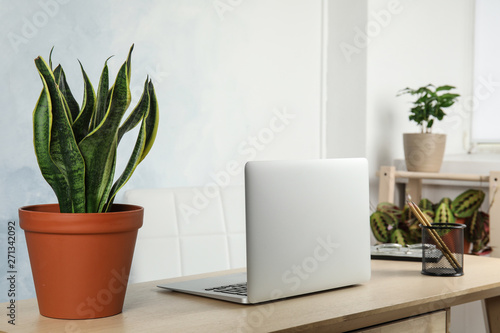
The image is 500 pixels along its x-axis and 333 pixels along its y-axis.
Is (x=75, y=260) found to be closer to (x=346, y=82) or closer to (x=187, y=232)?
(x=187, y=232)

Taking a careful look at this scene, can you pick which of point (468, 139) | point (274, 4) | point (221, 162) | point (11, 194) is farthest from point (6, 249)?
point (468, 139)

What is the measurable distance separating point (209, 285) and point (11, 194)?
984mm

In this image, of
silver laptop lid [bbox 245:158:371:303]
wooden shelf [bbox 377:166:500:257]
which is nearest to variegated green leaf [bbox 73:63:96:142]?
silver laptop lid [bbox 245:158:371:303]

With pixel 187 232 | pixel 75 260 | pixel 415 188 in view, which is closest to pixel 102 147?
pixel 75 260

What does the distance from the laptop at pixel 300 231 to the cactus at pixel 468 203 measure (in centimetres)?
161

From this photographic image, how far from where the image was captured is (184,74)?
A: 247cm

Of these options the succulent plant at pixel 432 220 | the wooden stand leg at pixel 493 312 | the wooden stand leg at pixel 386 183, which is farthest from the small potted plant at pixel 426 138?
the wooden stand leg at pixel 493 312

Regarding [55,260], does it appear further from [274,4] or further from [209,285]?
[274,4]

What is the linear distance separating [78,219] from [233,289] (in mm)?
383

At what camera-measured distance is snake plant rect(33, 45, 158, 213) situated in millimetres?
1045

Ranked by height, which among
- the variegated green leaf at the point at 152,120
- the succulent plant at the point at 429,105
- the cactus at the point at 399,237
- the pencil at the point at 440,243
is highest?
the succulent plant at the point at 429,105

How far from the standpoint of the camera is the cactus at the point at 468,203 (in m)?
2.79

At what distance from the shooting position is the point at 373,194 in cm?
308

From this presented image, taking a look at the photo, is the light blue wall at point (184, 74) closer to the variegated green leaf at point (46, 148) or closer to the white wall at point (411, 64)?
the white wall at point (411, 64)
